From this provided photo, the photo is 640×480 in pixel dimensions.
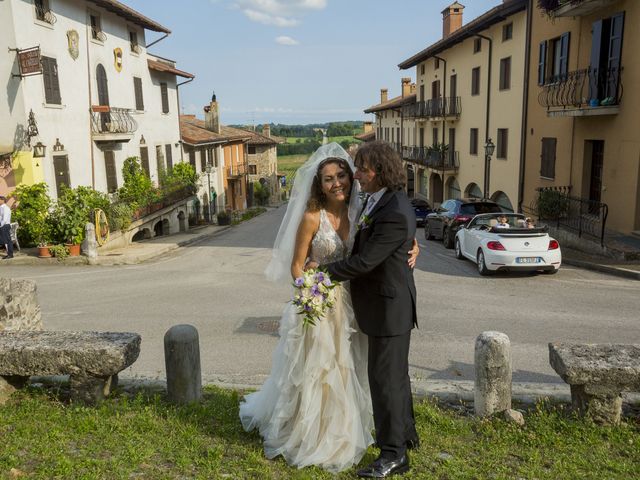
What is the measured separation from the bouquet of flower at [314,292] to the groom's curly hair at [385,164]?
0.75 metres

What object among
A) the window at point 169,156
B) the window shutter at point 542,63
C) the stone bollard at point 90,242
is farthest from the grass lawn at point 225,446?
the window at point 169,156

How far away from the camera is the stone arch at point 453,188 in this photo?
3183cm

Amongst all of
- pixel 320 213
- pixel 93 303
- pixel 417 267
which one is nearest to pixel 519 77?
pixel 417 267

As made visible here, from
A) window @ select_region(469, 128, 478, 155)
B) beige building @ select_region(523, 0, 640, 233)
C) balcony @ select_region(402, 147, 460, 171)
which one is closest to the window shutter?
beige building @ select_region(523, 0, 640, 233)

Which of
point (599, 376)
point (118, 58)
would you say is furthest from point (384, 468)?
point (118, 58)

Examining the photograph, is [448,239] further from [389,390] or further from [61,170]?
[389,390]

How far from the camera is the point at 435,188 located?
37.3 metres

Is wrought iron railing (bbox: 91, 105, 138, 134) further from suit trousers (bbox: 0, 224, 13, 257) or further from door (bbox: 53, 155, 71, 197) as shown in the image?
suit trousers (bbox: 0, 224, 13, 257)

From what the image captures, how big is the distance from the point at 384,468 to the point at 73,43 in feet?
66.0

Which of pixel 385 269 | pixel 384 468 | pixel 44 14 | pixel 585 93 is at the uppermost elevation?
pixel 44 14

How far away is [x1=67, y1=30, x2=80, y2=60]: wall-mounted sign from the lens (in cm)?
1920

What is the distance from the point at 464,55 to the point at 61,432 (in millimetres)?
29241

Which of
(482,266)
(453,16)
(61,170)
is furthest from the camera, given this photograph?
(453,16)

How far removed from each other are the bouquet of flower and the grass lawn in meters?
1.10
